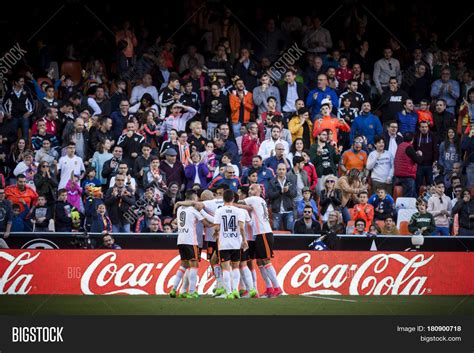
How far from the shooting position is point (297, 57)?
→ 26031mm

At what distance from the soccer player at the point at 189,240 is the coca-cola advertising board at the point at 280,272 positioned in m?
1.85

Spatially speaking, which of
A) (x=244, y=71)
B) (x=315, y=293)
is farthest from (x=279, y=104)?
(x=315, y=293)

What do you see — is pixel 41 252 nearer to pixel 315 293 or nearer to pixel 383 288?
pixel 315 293

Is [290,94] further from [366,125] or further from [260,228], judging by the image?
[260,228]

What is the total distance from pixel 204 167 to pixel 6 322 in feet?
31.5

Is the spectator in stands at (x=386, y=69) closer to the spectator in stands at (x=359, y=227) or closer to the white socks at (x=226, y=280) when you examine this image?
the spectator in stands at (x=359, y=227)

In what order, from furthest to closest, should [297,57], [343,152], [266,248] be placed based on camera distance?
[297,57]
[343,152]
[266,248]

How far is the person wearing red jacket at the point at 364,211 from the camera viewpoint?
21875mm

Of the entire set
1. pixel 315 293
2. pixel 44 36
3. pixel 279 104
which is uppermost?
pixel 44 36

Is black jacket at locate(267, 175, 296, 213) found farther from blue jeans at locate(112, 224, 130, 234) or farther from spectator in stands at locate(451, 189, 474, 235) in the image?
spectator in stands at locate(451, 189, 474, 235)

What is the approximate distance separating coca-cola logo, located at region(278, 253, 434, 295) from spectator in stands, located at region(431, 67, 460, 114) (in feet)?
19.8

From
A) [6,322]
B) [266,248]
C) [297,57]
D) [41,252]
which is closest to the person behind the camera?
[6,322]

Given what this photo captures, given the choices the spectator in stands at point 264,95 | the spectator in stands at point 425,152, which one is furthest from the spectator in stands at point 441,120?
the spectator in stands at point 264,95

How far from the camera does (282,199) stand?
72.5ft
